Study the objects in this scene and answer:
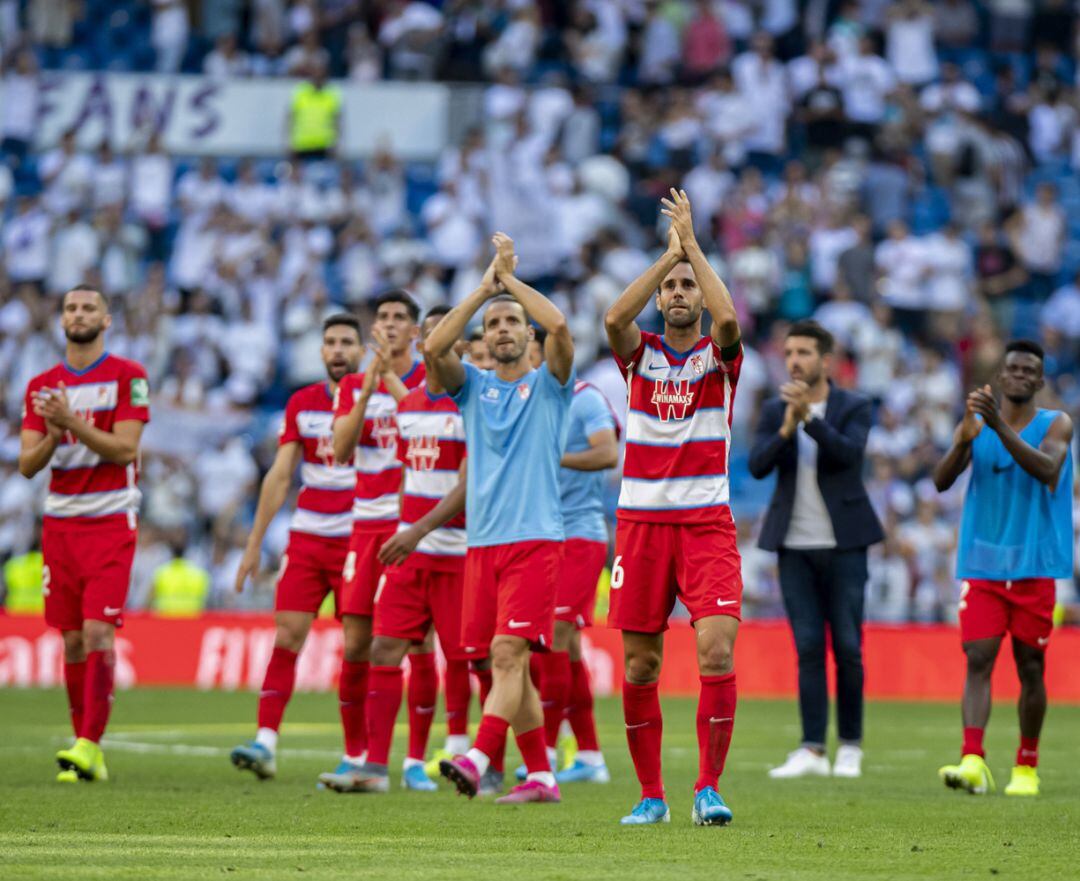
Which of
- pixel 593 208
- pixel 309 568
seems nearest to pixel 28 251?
pixel 593 208

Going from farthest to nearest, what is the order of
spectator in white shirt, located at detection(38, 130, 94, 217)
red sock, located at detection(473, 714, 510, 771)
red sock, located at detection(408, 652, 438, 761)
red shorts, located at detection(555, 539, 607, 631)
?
1. spectator in white shirt, located at detection(38, 130, 94, 217)
2. red shorts, located at detection(555, 539, 607, 631)
3. red sock, located at detection(408, 652, 438, 761)
4. red sock, located at detection(473, 714, 510, 771)

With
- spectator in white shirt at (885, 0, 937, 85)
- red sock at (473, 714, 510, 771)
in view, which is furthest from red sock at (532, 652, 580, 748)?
spectator in white shirt at (885, 0, 937, 85)

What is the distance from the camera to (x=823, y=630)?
13.7 meters

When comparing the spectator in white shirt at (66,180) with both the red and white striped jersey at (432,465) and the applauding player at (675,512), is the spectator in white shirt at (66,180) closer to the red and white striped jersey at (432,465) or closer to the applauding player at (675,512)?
the red and white striped jersey at (432,465)

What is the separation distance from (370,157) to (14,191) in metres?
5.05

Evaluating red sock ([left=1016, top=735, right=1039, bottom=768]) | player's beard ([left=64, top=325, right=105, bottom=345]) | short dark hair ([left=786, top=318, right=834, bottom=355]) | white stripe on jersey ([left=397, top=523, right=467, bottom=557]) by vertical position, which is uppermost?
short dark hair ([left=786, top=318, right=834, bottom=355])

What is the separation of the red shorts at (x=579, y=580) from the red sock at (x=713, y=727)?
10.0 feet

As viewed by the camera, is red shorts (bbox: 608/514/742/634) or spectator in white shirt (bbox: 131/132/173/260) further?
spectator in white shirt (bbox: 131/132/173/260)

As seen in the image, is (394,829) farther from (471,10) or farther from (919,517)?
(471,10)

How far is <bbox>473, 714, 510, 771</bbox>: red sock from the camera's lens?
10.0 metres

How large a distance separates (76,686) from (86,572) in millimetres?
760

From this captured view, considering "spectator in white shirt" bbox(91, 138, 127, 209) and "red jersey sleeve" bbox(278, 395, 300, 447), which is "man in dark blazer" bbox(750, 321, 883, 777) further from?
"spectator in white shirt" bbox(91, 138, 127, 209)

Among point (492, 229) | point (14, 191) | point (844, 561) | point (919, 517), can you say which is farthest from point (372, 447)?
point (14, 191)

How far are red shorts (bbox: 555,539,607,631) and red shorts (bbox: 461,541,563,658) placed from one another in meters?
1.81
